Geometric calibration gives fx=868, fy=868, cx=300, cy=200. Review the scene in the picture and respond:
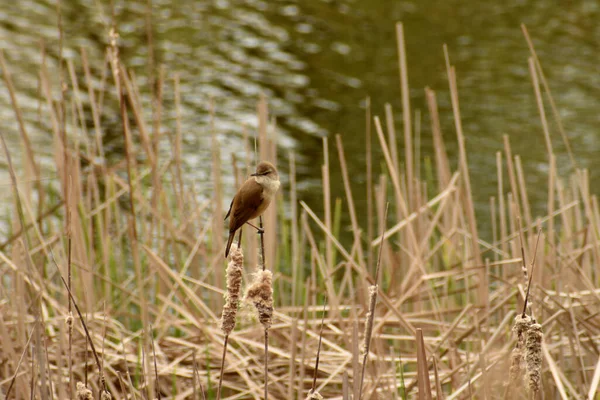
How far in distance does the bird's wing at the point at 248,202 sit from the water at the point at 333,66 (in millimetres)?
6301

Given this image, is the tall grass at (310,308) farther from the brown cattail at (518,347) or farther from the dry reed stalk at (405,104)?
Answer: the brown cattail at (518,347)

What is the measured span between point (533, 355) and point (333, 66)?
1046cm

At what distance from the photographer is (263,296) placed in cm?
177

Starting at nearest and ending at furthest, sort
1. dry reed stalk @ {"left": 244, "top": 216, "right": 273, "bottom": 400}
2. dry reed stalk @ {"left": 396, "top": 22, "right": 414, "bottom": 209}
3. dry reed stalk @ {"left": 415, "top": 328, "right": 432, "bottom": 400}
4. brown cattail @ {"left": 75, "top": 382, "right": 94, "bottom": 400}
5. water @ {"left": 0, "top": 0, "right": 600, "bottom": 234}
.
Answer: dry reed stalk @ {"left": 244, "top": 216, "right": 273, "bottom": 400}, brown cattail @ {"left": 75, "top": 382, "right": 94, "bottom": 400}, dry reed stalk @ {"left": 415, "top": 328, "right": 432, "bottom": 400}, dry reed stalk @ {"left": 396, "top": 22, "right": 414, "bottom": 209}, water @ {"left": 0, "top": 0, "right": 600, "bottom": 234}

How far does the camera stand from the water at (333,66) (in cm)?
951

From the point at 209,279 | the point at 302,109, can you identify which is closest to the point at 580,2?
the point at 302,109

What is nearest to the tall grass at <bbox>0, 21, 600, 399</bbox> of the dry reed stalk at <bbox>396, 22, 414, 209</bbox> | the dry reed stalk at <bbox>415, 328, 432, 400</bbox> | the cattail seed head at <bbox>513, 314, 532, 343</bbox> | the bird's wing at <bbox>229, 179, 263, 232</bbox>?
the dry reed stalk at <bbox>396, 22, 414, 209</bbox>

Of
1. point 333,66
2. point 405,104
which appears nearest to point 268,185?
point 405,104

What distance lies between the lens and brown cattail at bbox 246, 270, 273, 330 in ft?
5.78

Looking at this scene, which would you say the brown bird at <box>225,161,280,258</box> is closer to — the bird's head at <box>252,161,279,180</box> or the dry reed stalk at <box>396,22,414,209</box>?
the bird's head at <box>252,161,279,180</box>

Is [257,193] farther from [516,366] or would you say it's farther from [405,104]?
[405,104]

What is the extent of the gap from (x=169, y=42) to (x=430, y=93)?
30.1ft

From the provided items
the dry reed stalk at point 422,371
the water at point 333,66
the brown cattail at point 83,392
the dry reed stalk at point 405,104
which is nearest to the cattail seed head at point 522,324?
the dry reed stalk at point 422,371

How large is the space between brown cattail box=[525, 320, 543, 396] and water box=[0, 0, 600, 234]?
20.9 feet
